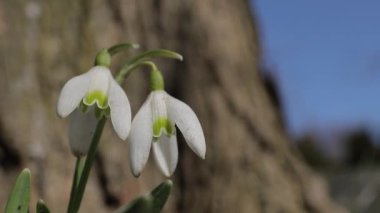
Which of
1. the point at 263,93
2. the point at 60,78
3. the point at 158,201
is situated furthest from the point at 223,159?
the point at 158,201

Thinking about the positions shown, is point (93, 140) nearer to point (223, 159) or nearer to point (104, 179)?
point (104, 179)

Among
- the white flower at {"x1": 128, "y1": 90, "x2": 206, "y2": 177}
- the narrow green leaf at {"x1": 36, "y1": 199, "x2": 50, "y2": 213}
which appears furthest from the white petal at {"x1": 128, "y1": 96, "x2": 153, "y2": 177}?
the narrow green leaf at {"x1": 36, "y1": 199, "x2": 50, "y2": 213}

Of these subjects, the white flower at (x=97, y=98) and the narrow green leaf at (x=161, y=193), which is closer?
the white flower at (x=97, y=98)

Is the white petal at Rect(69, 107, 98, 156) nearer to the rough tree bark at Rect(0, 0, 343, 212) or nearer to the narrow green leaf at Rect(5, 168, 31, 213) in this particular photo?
the narrow green leaf at Rect(5, 168, 31, 213)

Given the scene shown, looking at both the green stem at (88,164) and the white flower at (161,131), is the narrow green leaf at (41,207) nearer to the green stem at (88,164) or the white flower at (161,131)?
the green stem at (88,164)

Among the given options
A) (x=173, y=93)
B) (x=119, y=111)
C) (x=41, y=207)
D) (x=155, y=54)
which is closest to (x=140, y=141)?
(x=119, y=111)

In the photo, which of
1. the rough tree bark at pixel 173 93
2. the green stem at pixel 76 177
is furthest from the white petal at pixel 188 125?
the rough tree bark at pixel 173 93
